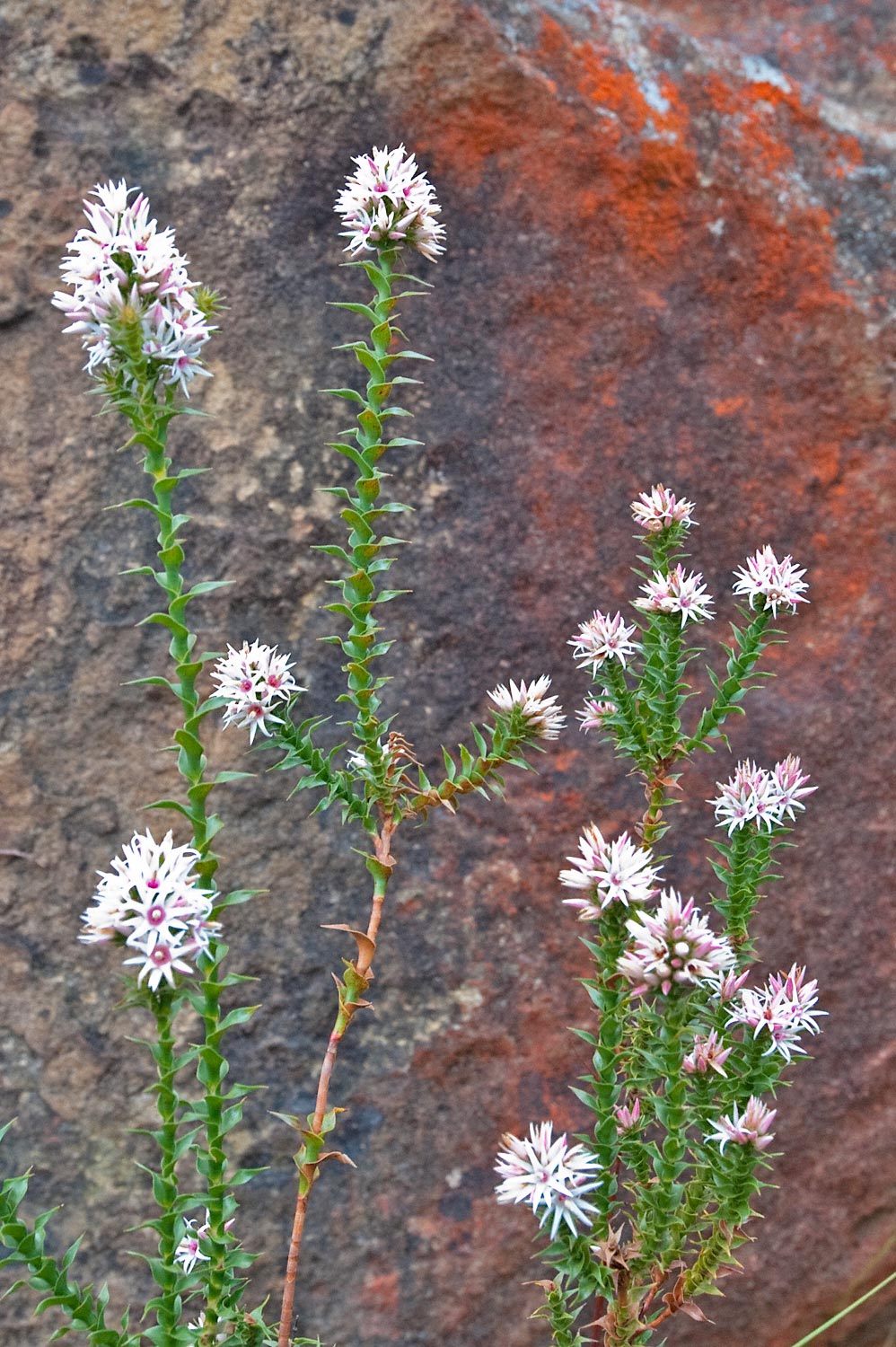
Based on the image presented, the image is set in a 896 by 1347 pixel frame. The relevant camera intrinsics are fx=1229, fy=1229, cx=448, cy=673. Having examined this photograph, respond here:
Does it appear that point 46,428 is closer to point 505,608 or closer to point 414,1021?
point 505,608

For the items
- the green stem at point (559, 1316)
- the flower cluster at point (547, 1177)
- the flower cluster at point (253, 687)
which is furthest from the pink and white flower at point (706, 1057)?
the flower cluster at point (253, 687)

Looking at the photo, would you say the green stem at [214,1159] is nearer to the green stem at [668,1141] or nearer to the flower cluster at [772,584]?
the green stem at [668,1141]

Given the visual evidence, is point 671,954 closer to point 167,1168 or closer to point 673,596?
point 673,596

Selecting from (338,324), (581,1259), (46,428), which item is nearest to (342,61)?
(338,324)

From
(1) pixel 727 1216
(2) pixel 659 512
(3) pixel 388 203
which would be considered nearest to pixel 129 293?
(3) pixel 388 203

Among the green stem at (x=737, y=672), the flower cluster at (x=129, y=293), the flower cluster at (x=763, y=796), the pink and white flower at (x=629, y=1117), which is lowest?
the pink and white flower at (x=629, y=1117)

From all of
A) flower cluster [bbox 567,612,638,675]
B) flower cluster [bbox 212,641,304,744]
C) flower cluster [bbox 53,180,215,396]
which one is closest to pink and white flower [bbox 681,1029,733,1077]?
flower cluster [bbox 567,612,638,675]
